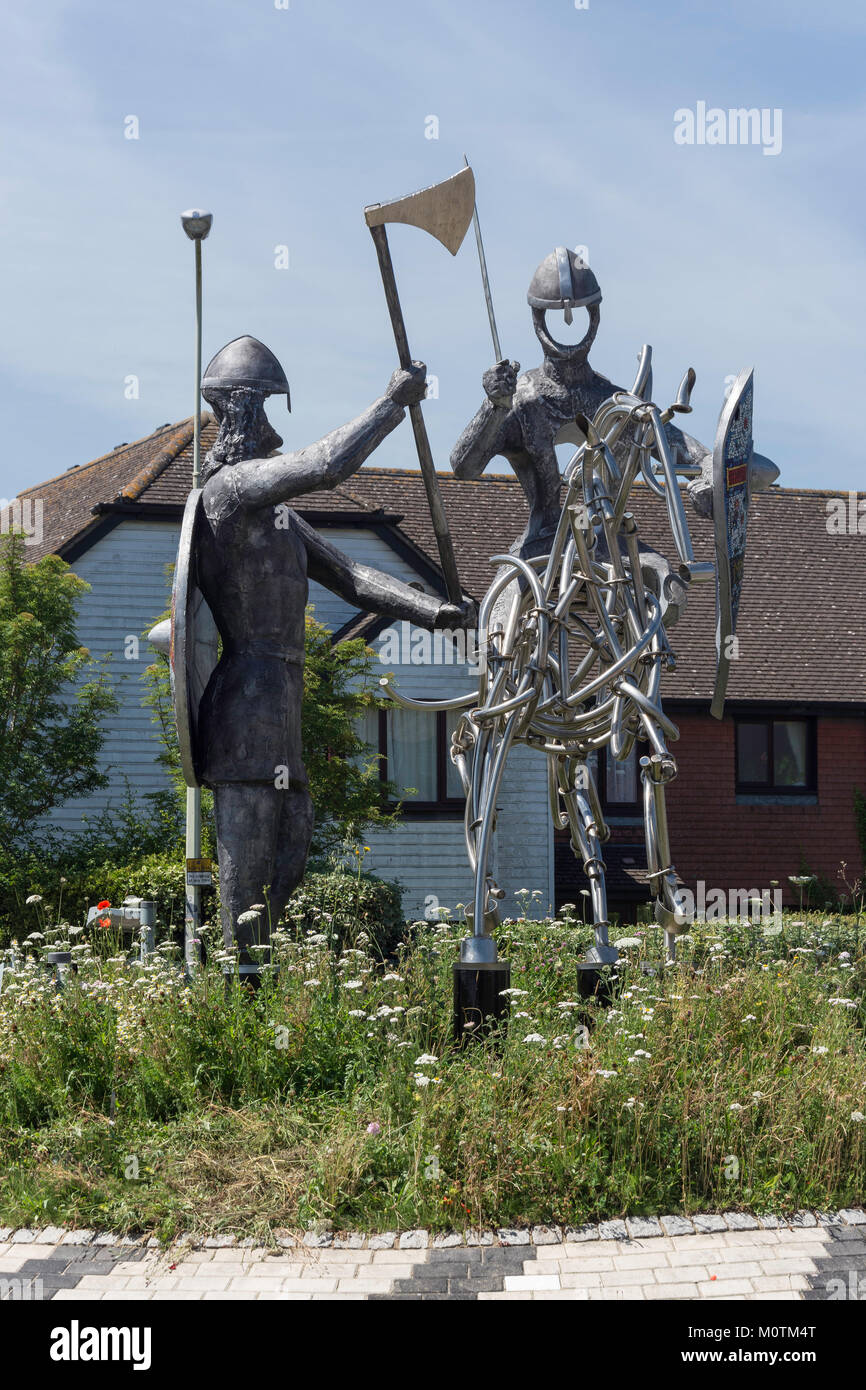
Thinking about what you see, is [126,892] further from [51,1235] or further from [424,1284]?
[424,1284]

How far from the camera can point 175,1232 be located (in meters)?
4.93

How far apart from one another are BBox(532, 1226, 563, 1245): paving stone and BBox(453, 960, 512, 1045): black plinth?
50.8 inches

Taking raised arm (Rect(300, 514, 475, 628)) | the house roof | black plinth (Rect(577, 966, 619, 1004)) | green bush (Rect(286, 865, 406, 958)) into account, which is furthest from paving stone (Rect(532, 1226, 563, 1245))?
the house roof

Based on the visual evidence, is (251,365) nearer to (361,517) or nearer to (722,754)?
(361,517)

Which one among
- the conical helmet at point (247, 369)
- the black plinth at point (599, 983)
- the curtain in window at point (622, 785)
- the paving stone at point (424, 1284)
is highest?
the conical helmet at point (247, 369)

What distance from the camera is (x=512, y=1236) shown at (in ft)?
16.0

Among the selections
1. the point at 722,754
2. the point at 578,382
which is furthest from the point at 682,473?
the point at 722,754

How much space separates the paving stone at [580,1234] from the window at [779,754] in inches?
745

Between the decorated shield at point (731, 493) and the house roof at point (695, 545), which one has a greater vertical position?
the house roof at point (695, 545)

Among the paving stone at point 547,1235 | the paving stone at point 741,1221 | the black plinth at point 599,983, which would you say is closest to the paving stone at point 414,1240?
the paving stone at point 547,1235

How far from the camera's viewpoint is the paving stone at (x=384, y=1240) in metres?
4.78

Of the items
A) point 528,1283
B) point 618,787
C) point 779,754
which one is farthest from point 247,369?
point 779,754

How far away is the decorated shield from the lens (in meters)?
6.18

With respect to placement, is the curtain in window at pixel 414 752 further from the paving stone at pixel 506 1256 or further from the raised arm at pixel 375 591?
the paving stone at pixel 506 1256
